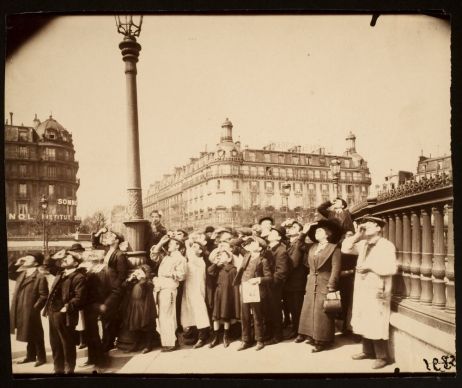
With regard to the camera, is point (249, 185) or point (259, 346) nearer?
point (259, 346)

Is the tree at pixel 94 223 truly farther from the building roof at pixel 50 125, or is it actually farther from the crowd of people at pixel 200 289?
the building roof at pixel 50 125

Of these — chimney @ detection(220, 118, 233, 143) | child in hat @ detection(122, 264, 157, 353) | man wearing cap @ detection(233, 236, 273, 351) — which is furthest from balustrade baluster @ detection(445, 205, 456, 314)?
child in hat @ detection(122, 264, 157, 353)

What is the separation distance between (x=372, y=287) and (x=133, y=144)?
9.05ft

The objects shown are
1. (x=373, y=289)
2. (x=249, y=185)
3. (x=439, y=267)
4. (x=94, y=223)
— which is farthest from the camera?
(x=249, y=185)

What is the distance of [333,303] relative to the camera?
13.0 ft

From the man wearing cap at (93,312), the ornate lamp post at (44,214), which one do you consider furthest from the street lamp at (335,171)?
the ornate lamp post at (44,214)

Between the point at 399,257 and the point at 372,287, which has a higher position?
the point at 399,257

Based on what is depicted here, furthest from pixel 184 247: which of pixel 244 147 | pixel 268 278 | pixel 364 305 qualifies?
pixel 364 305

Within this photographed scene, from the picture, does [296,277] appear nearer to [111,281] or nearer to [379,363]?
Answer: [379,363]

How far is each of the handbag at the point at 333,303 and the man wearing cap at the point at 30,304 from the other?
2787mm

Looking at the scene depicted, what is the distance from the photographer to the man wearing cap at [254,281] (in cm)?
415

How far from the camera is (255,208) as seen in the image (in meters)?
4.41

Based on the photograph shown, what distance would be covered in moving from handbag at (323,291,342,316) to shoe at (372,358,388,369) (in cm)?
62

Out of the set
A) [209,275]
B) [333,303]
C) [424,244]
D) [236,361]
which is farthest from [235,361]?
[424,244]
